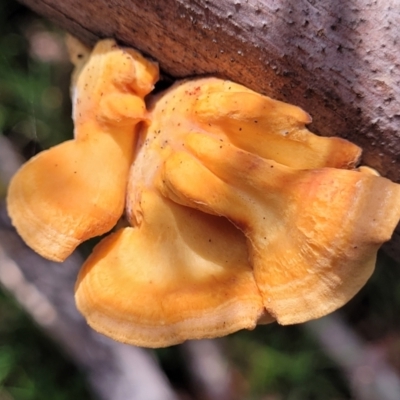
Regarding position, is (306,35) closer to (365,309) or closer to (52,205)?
(52,205)

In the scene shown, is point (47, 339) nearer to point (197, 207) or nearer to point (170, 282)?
point (170, 282)

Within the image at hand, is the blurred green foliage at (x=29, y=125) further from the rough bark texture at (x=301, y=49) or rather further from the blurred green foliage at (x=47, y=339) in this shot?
the rough bark texture at (x=301, y=49)

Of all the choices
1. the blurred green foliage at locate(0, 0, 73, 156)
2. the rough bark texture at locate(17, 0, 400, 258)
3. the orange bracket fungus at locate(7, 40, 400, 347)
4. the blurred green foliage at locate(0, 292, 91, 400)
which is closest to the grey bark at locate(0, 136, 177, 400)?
the blurred green foliage at locate(0, 292, 91, 400)

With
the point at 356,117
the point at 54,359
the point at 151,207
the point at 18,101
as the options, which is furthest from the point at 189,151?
the point at 54,359

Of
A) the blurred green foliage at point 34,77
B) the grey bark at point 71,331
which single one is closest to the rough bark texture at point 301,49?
the blurred green foliage at point 34,77

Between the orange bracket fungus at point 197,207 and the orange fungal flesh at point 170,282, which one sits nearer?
the orange bracket fungus at point 197,207

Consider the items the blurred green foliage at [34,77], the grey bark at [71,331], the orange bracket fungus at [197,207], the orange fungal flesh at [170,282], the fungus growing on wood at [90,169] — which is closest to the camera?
the orange bracket fungus at [197,207]
